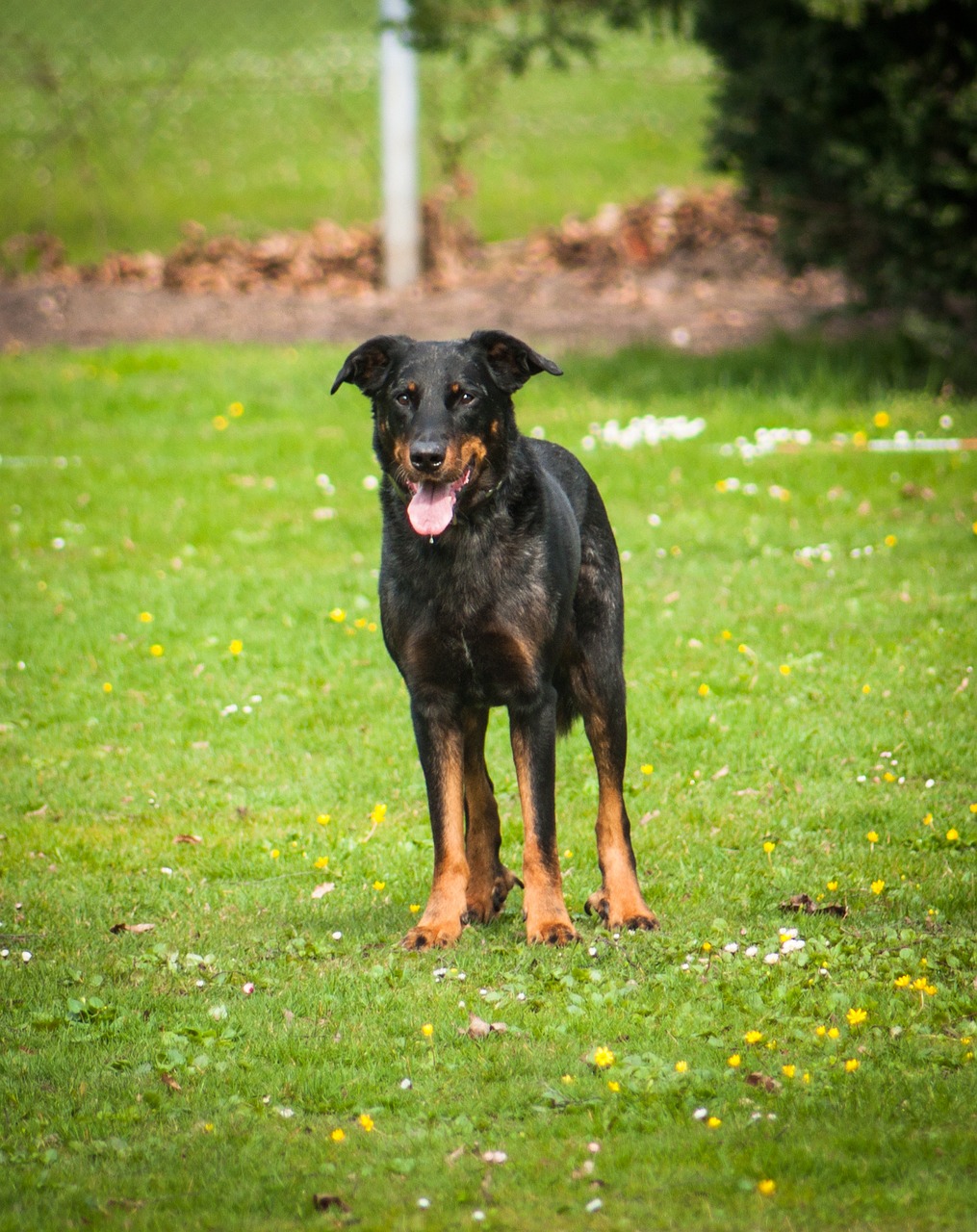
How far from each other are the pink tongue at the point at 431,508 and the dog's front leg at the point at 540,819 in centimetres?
70

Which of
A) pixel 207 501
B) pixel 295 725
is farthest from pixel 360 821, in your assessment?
pixel 207 501

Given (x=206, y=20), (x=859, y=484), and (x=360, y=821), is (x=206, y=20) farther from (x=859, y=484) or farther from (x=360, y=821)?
(x=360, y=821)

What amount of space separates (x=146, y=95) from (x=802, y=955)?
22607mm

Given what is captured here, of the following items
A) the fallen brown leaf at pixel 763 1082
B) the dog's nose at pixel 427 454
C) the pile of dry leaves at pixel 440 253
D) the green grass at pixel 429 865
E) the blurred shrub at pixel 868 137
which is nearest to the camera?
the green grass at pixel 429 865

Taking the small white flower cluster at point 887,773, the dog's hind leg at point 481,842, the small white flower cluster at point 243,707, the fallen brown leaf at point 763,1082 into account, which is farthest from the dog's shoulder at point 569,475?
the small white flower cluster at point 243,707

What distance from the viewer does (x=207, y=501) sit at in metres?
11.9

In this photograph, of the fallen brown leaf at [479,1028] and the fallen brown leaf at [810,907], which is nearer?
the fallen brown leaf at [479,1028]

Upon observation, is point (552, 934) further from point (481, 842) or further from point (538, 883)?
point (481, 842)

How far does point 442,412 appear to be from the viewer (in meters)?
5.25

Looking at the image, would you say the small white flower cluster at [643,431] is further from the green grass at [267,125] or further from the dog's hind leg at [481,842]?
the dog's hind leg at [481,842]

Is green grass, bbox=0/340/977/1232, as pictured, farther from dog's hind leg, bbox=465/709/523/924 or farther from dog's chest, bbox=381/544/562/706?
dog's chest, bbox=381/544/562/706

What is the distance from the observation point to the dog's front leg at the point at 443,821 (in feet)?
17.8

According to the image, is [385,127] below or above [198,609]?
above

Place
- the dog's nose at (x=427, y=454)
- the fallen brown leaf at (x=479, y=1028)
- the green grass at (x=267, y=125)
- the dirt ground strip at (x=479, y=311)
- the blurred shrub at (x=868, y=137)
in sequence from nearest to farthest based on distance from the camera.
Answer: the fallen brown leaf at (x=479, y=1028), the dog's nose at (x=427, y=454), the blurred shrub at (x=868, y=137), the dirt ground strip at (x=479, y=311), the green grass at (x=267, y=125)
